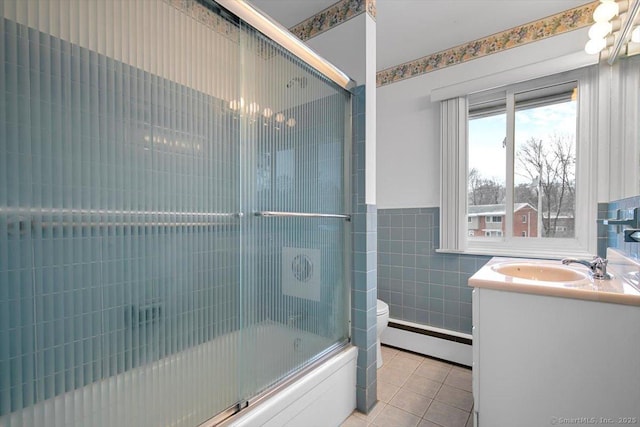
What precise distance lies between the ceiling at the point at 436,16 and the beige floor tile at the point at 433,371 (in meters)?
2.65

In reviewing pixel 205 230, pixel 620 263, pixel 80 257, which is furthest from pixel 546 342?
pixel 80 257

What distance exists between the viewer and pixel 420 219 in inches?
103

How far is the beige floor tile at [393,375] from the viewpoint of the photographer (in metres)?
2.10

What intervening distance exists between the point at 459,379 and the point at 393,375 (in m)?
0.48

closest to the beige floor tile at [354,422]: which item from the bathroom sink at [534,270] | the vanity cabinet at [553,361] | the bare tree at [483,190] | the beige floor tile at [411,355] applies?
the vanity cabinet at [553,361]

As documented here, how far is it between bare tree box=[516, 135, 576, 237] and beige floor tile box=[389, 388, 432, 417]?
152cm

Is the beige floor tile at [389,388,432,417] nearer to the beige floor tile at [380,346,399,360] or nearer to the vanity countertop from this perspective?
the beige floor tile at [380,346,399,360]

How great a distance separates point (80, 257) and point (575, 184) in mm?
2808

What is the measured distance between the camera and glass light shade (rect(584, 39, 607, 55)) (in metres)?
1.72

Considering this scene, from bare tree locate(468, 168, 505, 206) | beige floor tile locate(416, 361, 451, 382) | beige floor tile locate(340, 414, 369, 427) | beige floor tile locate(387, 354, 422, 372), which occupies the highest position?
bare tree locate(468, 168, 505, 206)

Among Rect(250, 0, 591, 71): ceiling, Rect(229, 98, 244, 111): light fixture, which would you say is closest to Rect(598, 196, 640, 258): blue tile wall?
Rect(250, 0, 591, 71): ceiling

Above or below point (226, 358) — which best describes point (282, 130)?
above

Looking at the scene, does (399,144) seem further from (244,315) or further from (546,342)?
(244,315)

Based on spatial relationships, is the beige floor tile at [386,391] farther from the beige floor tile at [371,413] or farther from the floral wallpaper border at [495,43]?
the floral wallpaper border at [495,43]
